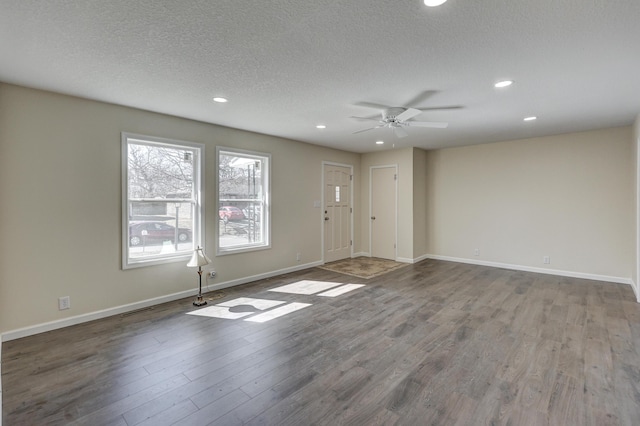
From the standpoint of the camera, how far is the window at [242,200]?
4.68m

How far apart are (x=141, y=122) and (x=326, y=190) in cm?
361

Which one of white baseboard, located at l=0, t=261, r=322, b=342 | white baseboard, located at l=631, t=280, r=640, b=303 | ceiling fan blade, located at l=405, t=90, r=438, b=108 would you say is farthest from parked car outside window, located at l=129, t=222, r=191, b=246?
white baseboard, located at l=631, t=280, r=640, b=303

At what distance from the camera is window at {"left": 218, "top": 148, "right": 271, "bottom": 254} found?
15.4ft

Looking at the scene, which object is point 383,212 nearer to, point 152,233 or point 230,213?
point 230,213

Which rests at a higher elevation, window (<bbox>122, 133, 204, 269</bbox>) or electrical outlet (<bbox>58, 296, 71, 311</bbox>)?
window (<bbox>122, 133, 204, 269</bbox>)

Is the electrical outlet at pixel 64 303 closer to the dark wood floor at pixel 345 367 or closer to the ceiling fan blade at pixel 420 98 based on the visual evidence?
the dark wood floor at pixel 345 367

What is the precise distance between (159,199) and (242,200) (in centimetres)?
130

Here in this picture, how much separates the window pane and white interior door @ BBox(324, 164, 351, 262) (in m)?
2.87

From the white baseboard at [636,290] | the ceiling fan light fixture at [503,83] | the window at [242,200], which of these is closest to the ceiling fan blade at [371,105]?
the ceiling fan light fixture at [503,83]

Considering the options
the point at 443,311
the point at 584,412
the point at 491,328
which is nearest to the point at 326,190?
the point at 443,311

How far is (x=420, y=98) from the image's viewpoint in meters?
3.36

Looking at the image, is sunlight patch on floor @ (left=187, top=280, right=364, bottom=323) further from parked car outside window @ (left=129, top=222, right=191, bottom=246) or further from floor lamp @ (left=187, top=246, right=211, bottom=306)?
parked car outside window @ (left=129, top=222, right=191, bottom=246)

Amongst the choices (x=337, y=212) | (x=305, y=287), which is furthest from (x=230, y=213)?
(x=337, y=212)

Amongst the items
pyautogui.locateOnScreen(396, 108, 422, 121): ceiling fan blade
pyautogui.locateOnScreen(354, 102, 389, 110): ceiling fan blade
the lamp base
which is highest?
pyautogui.locateOnScreen(354, 102, 389, 110): ceiling fan blade
